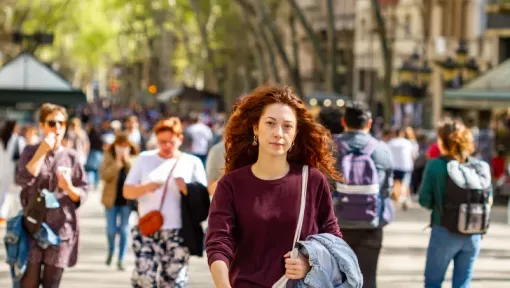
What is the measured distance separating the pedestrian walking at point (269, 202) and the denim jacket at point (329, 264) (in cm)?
2

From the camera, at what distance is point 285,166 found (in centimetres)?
628

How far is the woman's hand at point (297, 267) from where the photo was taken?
602cm

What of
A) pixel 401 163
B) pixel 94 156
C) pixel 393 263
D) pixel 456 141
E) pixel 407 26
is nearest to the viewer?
pixel 456 141

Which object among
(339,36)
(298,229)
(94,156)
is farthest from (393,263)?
(339,36)

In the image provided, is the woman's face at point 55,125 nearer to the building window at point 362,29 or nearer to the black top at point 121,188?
the black top at point 121,188

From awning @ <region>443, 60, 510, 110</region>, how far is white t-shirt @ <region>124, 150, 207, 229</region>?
1601 centimetres

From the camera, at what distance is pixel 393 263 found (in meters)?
15.9

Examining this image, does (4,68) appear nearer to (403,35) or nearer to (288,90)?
(288,90)

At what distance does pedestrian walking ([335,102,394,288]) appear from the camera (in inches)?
400

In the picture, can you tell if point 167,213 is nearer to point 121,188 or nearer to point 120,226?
point 121,188

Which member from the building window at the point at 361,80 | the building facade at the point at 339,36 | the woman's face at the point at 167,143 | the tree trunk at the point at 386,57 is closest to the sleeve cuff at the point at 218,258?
the woman's face at the point at 167,143

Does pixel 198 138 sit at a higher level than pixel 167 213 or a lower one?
higher

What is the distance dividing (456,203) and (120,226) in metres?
5.34

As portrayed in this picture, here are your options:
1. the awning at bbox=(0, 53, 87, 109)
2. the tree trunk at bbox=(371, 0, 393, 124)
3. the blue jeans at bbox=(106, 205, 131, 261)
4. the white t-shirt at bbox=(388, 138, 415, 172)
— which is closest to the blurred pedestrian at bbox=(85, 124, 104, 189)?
the awning at bbox=(0, 53, 87, 109)
